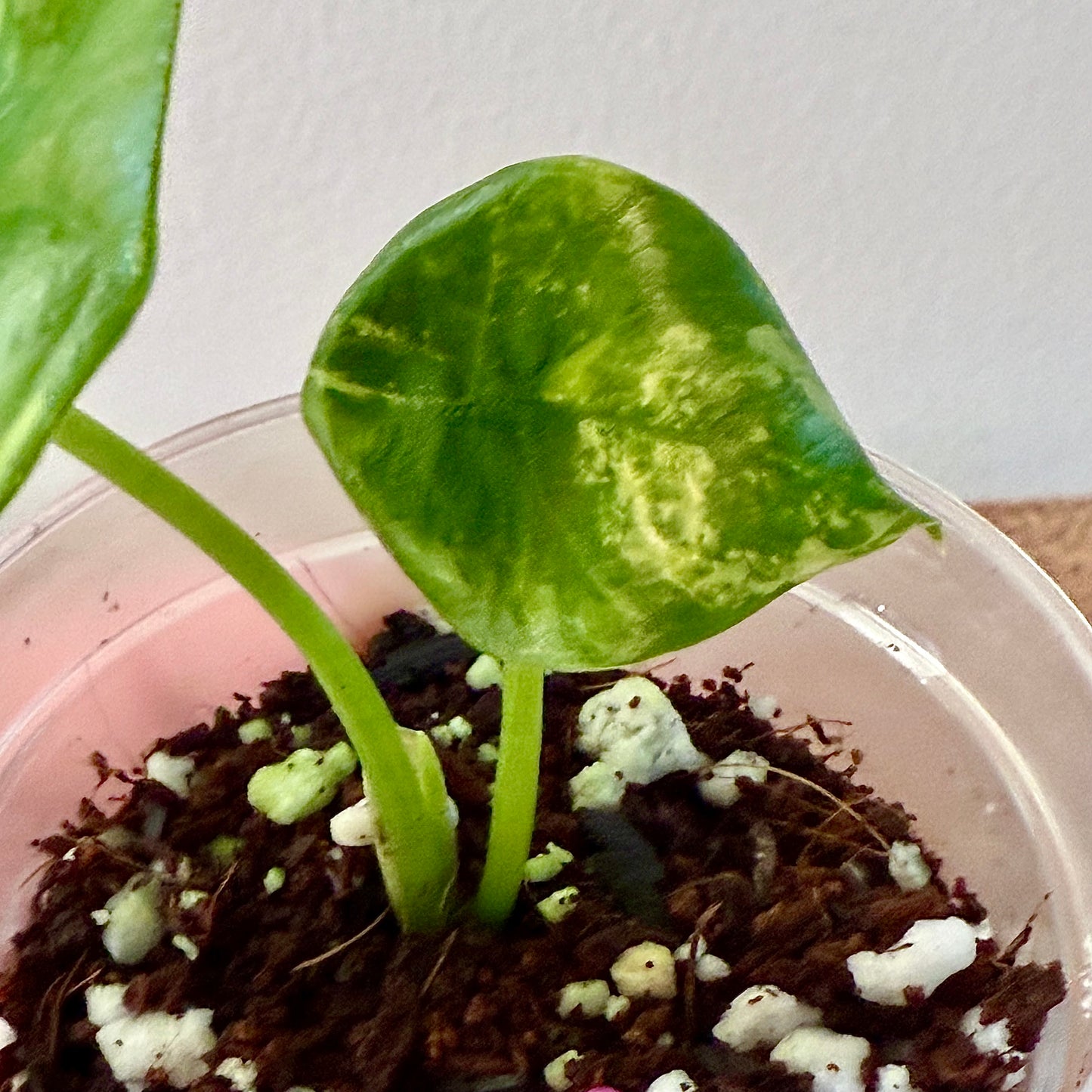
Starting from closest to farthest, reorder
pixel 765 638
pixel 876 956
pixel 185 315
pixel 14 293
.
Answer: pixel 14 293, pixel 876 956, pixel 765 638, pixel 185 315

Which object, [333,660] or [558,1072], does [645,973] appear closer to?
[558,1072]

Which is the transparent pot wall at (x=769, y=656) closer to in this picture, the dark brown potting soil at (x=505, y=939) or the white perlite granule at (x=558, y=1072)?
the dark brown potting soil at (x=505, y=939)

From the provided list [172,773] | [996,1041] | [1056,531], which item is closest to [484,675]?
[172,773]

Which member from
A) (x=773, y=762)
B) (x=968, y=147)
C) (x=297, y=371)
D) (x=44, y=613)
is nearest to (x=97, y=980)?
(x=44, y=613)

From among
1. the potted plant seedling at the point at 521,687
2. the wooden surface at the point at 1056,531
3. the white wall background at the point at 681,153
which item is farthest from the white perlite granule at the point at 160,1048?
the wooden surface at the point at 1056,531

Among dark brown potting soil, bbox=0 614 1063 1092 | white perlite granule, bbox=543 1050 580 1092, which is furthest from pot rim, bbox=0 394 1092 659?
white perlite granule, bbox=543 1050 580 1092

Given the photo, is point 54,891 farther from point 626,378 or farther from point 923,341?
point 923,341
